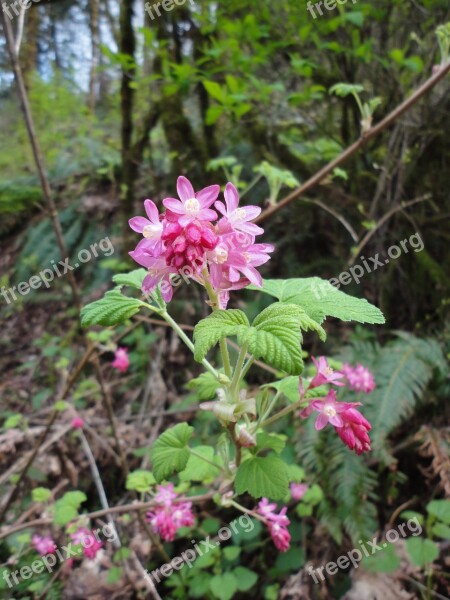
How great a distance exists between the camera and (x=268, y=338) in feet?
2.46

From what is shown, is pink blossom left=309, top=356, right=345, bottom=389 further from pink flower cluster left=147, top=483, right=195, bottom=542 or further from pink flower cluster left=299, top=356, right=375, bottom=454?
pink flower cluster left=147, top=483, right=195, bottom=542

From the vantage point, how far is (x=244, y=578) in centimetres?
199

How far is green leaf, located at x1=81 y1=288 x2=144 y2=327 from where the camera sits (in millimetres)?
899

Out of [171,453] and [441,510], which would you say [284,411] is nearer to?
[171,453]

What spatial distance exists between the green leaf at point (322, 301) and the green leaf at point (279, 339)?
0.09 m

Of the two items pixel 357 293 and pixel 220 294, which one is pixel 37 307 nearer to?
pixel 357 293

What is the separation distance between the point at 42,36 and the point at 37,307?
9980mm

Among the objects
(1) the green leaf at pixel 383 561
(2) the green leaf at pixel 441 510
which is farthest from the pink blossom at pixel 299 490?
(2) the green leaf at pixel 441 510

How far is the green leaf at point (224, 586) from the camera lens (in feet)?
6.13

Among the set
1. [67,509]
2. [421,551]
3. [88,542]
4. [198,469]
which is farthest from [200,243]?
[421,551]

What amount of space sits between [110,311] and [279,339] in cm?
40

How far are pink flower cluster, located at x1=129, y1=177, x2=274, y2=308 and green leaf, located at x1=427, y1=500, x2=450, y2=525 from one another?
5.26 feet

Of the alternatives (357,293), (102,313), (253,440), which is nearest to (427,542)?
(253,440)

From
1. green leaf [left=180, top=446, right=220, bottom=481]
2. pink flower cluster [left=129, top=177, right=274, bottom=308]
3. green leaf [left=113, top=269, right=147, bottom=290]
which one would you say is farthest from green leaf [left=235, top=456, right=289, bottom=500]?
green leaf [left=113, top=269, right=147, bottom=290]
